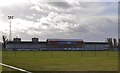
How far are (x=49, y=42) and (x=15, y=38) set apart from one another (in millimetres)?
17504

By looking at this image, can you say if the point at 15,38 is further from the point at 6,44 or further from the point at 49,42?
the point at 49,42

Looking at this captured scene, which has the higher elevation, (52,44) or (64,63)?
(64,63)

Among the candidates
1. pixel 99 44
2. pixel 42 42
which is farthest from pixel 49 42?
pixel 99 44

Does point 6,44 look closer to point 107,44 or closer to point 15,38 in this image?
point 15,38

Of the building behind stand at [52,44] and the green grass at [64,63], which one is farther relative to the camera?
the building behind stand at [52,44]

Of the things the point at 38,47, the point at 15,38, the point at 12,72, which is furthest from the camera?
the point at 15,38

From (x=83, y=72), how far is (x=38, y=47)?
103935mm

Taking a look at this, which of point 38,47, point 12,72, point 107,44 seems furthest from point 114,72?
point 107,44

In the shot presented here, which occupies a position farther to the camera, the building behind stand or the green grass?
the building behind stand

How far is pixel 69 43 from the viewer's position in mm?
127375

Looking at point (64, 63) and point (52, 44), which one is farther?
point (52, 44)

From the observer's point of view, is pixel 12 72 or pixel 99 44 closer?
pixel 12 72

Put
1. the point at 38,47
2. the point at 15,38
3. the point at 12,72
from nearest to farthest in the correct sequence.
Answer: the point at 12,72 → the point at 38,47 → the point at 15,38

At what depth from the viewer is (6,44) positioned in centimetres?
12200
